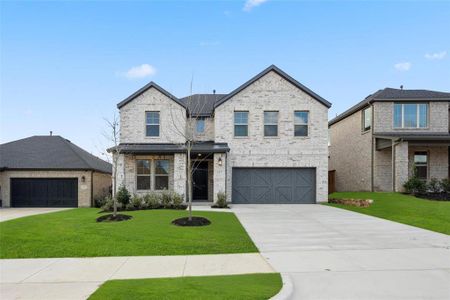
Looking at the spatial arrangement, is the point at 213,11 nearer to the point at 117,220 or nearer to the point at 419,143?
the point at 117,220

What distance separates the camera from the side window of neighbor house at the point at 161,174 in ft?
65.3

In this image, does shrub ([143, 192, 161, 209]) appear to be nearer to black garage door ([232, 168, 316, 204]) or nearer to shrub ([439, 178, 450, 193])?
black garage door ([232, 168, 316, 204])

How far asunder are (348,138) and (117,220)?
1987 cm

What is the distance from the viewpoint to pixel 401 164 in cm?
1889

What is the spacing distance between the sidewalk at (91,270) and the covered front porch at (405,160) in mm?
14994

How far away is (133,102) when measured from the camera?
796 inches

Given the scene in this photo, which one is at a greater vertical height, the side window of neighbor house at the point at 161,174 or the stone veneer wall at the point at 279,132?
the stone veneer wall at the point at 279,132

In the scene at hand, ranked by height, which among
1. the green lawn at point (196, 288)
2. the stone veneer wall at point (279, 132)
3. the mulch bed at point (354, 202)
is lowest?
the mulch bed at point (354, 202)

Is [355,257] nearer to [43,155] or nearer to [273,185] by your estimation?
[273,185]

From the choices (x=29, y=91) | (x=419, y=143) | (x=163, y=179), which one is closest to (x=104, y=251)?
(x=163, y=179)

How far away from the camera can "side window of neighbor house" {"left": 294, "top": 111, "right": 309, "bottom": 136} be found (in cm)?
2020

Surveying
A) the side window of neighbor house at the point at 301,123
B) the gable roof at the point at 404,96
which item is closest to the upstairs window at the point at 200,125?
the side window of neighbor house at the point at 301,123

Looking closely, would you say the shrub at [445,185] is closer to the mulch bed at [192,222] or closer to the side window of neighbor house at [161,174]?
the mulch bed at [192,222]

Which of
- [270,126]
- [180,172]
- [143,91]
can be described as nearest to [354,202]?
[270,126]
